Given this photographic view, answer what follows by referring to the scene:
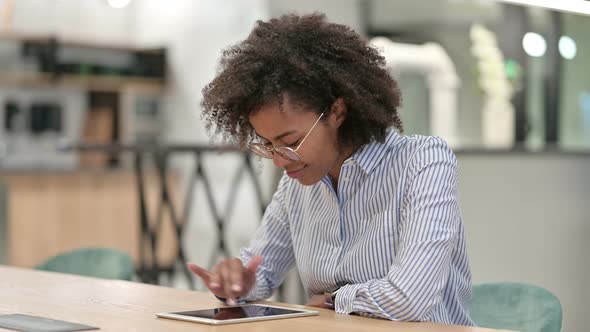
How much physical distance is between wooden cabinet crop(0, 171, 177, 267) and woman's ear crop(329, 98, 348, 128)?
19.9 feet

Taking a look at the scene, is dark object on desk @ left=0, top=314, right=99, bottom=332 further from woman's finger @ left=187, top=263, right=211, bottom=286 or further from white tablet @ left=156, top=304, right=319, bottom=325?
woman's finger @ left=187, top=263, right=211, bottom=286

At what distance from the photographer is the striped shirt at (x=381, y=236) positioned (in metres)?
2.11

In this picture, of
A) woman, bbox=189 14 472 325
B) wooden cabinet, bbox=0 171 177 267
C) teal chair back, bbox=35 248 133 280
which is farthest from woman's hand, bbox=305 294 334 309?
wooden cabinet, bbox=0 171 177 267

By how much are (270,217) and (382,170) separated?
417 millimetres

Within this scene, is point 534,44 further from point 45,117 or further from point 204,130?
point 45,117

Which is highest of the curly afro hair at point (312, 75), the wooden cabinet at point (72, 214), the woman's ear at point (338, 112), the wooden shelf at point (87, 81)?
the wooden shelf at point (87, 81)

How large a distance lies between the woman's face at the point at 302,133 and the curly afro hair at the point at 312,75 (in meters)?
0.02

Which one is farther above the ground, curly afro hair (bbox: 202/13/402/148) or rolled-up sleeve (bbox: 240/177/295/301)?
curly afro hair (bbox: 202/13/402/148)

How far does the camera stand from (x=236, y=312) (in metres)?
2.17

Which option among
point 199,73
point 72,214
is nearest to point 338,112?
point 72,214

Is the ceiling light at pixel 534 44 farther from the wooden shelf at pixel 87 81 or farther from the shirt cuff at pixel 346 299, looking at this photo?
the wooden shelf at pixel 87 81

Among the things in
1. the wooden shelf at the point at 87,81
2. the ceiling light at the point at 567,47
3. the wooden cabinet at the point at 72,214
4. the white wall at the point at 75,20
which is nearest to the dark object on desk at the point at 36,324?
the ceiling light at the point at 567,47

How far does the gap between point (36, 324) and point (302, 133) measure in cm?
70

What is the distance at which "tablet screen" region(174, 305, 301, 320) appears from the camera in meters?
2.10
